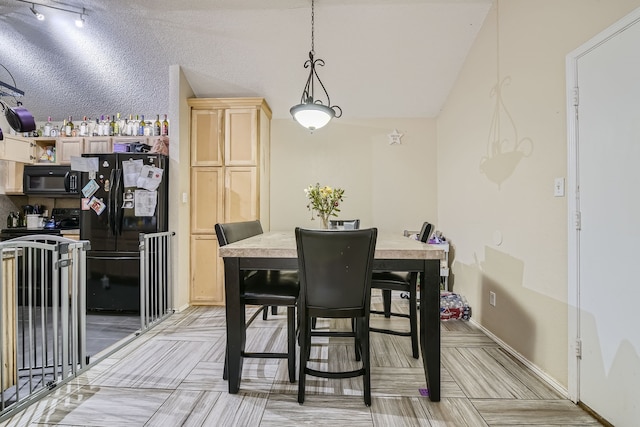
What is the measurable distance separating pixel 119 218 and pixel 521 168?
12.2 feet

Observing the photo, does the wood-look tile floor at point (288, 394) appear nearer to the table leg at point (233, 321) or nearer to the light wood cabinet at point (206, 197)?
the table leg at point (233, 321)

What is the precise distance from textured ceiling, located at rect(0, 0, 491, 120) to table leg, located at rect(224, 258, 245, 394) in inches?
96.0

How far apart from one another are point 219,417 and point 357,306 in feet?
3.04

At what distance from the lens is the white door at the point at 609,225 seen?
1426 mm

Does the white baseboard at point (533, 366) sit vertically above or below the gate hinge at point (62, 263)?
below

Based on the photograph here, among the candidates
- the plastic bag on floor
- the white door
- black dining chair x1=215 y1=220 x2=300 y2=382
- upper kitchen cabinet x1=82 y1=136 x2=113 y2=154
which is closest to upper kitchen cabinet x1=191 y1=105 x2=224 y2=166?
upper kitchen cabinet x1=82 y1=136 x2=113 y2=154

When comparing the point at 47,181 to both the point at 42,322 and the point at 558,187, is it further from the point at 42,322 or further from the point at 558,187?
the point at 558,187

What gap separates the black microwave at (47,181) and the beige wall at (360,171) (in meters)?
2.53

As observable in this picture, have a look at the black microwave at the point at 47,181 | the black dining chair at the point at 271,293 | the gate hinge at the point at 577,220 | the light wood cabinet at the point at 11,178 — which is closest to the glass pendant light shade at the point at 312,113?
the black dining chair at the point at 271,293

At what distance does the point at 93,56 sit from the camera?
130 inches

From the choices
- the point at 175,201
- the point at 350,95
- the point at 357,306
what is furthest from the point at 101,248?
the point at 350,95

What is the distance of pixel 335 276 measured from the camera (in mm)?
1614

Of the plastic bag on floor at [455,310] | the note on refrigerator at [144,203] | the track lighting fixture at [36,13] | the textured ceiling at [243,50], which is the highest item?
the track lighting fixture at [36,13]

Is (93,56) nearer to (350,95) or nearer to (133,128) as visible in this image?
(133,128)
